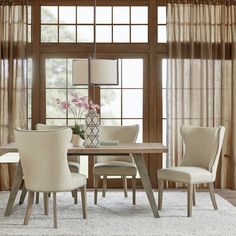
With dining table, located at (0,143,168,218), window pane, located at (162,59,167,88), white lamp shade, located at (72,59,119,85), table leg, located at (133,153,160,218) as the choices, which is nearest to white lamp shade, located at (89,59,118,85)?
white lamp shade, located at (72,59,119,85)

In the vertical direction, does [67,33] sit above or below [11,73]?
above

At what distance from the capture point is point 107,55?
25.0 ft

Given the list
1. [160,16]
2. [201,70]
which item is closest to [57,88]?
[160,16]

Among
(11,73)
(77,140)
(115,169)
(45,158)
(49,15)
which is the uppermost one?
(49,15)

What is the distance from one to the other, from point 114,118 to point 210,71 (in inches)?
61.1

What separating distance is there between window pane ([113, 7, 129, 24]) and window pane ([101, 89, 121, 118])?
1014 mm

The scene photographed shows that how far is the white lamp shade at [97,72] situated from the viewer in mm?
5793

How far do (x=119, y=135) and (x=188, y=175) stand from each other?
4.50 ft

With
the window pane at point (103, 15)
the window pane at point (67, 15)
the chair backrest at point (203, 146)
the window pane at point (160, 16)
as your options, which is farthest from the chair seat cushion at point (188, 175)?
the window pane at point (67, 15)

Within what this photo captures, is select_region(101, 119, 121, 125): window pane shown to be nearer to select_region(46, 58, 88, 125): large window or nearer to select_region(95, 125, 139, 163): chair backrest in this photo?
select_region(46, 58, 88, 125): large window

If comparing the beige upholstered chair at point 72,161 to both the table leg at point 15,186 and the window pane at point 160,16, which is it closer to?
the table leg at point 15,186

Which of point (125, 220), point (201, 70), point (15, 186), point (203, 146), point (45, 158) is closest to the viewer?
point (45, 158)

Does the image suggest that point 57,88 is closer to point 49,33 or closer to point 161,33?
point 49,33

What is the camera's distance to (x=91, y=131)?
570cm
